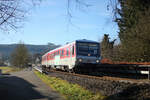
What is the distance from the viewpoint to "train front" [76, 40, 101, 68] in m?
15.9

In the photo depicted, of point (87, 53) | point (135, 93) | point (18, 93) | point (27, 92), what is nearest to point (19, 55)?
point (87, 53)

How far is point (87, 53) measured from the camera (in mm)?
16453

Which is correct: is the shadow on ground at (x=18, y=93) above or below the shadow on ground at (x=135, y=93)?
below

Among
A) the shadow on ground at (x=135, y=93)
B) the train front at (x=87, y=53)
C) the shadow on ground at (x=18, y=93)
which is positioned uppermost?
the train front at (x=87, y=53)

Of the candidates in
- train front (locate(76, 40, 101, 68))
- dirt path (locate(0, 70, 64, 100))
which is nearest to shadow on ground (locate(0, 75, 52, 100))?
dirt path (locate(0, 70, 64, 100))

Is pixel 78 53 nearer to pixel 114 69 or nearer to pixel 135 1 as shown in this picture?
pixel 114 69

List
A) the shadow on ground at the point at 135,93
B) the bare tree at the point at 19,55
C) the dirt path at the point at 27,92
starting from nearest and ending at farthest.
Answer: the shadow on ground at the point at 135,93 < the dirt path at the point at 27,92 < the bare tree at the point at 19,55

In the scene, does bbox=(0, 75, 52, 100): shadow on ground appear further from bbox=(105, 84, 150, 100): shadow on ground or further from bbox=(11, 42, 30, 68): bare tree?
bbox=(11, 42, 30, 68): bare tree

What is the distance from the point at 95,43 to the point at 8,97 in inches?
376

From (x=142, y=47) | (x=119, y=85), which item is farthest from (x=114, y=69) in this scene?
(x=119, y=85)

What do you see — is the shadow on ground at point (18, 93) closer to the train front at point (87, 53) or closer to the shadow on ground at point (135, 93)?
the shadow on ground at point (135, 93)

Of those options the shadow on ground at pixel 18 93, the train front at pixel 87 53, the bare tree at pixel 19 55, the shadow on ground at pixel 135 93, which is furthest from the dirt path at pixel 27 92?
the bare tree at pixel 19 55

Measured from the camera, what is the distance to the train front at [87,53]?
15.9 m

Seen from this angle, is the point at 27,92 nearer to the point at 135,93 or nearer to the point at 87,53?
the point at 135,93
